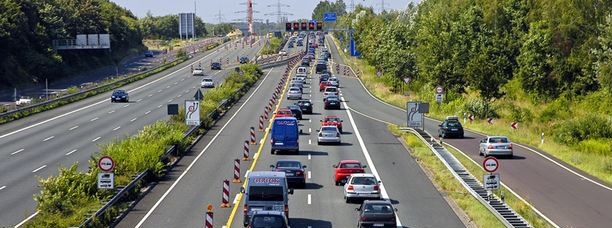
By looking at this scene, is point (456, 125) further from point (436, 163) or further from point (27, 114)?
point (27, 114)

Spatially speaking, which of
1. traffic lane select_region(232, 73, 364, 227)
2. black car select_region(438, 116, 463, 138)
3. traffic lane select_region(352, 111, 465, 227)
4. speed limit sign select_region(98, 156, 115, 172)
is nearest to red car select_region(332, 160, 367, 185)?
traffic lane select_region(232, 73, 364, 227)

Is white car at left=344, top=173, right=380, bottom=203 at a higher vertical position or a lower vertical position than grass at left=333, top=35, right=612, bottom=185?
higher

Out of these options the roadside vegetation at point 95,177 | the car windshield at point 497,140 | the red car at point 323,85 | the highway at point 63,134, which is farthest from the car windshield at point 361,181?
the red car at point 323,85

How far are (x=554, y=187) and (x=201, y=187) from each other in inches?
652

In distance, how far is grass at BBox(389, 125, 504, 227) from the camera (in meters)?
34.2

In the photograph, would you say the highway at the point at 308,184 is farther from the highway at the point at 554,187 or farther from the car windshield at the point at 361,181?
the highway at the point at 554,187

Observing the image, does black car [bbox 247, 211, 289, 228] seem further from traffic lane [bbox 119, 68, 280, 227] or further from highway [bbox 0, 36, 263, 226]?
highway [bbox 0, 36, 263, 226]

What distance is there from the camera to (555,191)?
141 ft

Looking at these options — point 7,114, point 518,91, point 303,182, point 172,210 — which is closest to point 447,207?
point 303,182

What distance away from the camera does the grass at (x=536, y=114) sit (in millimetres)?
55525

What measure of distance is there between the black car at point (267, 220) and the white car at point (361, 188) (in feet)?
31.4

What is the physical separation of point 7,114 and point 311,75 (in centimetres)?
7383

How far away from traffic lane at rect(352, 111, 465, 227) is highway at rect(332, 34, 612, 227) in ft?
12.8

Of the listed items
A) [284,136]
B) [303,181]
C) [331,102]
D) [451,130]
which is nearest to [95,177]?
[303,181]
